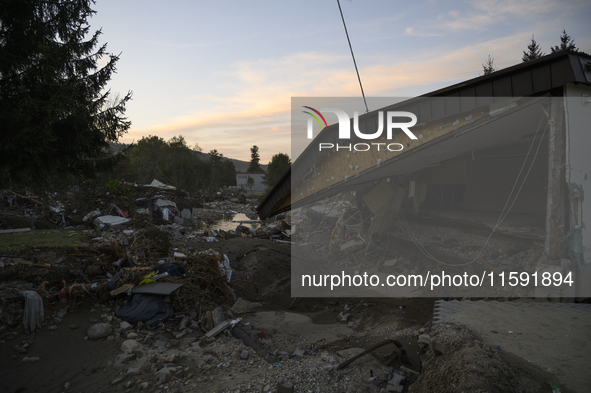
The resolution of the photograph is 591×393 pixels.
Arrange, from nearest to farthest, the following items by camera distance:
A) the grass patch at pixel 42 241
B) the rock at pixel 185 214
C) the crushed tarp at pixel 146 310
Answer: the crushed tarp at pixel 146 310
the grass patch at pixel 42 241
the rock at pixel 185 214

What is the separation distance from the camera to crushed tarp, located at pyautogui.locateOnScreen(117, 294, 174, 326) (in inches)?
199

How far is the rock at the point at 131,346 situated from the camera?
424 centimetres

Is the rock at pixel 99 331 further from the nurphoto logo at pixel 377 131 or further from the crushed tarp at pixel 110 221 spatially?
the crushed tarp at pixel 110 221

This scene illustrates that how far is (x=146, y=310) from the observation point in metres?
5.16

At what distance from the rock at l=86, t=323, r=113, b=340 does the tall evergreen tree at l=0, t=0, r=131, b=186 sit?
3.76 metres

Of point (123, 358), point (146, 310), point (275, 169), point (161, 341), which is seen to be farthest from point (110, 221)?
point (275, 169)

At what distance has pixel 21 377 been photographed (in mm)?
3729

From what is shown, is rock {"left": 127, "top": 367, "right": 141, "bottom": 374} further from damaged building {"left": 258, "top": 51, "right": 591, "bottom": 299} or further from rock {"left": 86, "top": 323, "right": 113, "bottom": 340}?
damaged building {"left": 258, "top": 51, "right": 591, "bottom": 299}

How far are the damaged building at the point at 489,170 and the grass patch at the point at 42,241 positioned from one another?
567 centimetres

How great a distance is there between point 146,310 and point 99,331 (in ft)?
2.29

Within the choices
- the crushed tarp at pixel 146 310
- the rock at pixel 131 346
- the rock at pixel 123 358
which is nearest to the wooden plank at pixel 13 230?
the crushed tarp at pixel 146 310

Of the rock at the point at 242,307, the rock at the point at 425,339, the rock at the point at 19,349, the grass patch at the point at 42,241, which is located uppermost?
the grass patch at the point at 42,241

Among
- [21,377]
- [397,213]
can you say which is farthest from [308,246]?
[21,377]

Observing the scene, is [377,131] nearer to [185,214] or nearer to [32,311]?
[32,311]
